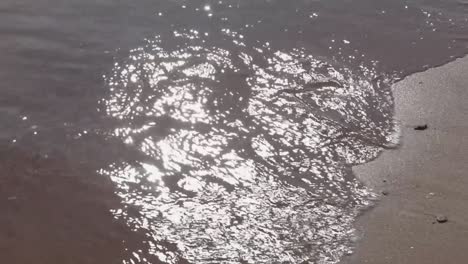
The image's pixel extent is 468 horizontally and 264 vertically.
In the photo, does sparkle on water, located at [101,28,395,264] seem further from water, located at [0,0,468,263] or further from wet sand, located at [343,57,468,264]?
wet sand, located at [343,57,468,264]

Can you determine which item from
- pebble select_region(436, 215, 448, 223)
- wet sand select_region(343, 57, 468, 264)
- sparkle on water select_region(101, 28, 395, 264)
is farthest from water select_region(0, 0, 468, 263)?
pebble select_region(436, 215, 448, 223)

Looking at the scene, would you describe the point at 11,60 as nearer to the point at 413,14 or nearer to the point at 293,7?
the point at 293,7

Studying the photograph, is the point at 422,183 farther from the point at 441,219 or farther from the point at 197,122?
the point at 197,122

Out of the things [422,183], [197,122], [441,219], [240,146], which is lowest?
[441,219]

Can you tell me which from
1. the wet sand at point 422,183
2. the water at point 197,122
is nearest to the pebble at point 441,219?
the wet sand at point 422,183

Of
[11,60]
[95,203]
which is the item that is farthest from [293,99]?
[11,60]

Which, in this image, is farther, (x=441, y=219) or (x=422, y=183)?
(x=422, y=183)

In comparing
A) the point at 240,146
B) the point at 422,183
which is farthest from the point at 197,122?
the point at 422,183
